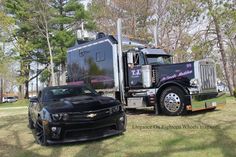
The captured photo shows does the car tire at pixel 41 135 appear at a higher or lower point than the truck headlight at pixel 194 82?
lower

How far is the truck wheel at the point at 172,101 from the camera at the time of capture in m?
9.98

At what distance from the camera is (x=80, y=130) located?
6.77m

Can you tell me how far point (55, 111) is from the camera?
6.74 metres

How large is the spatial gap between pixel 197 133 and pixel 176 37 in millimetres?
25185

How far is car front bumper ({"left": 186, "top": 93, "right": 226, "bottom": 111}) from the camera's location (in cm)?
976

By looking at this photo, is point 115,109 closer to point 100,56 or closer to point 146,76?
point 146,76

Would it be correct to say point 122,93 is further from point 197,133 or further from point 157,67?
point 197,133

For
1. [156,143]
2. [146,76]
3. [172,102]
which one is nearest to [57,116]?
[156,143]

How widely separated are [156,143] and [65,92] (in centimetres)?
314

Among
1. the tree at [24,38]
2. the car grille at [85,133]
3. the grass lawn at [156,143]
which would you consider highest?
the tree at [24,38]

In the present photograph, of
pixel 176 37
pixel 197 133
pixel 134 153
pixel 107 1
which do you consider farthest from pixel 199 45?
pixel 134 153

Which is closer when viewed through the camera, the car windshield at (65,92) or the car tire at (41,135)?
the car tire at (41,135)

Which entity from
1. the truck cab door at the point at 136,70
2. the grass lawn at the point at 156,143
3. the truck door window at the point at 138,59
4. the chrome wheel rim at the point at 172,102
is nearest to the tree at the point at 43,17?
the truck cab door at the point at 136,70

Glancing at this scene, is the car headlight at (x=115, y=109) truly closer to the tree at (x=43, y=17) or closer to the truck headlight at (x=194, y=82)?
the truck headlight at (x=194, y=82)
